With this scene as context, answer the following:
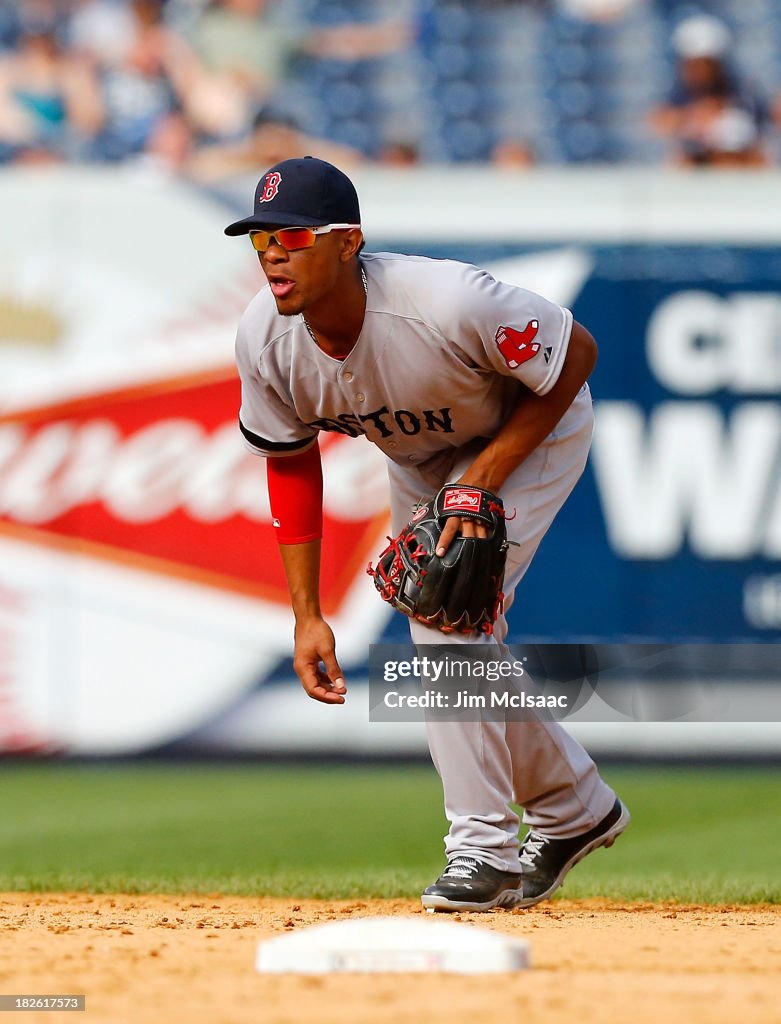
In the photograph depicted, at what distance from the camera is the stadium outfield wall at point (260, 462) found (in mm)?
8570

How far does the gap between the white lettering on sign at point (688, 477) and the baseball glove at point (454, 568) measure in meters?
4.57

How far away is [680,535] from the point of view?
855 centimetres

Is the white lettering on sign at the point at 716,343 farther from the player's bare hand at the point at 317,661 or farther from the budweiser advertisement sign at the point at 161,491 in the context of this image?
the player's bare hand at the point at 317,661

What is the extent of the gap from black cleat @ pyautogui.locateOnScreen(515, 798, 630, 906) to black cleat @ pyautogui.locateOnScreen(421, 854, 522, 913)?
335mm

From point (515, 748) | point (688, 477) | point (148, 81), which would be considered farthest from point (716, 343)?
point (515, 748)

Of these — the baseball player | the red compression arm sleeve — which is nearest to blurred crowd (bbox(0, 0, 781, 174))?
the red compression arm sleeve

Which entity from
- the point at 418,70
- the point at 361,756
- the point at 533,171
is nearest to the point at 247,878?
the point at 361,756

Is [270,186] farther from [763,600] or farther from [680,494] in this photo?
[763,600]

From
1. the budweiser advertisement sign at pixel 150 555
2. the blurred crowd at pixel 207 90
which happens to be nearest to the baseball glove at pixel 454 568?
the budweiser advertisement sign at pixel 150 555

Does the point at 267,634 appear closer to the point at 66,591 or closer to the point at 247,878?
the point at 66,591

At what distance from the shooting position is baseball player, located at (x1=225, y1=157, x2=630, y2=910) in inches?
154

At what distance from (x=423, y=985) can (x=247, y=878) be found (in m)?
2.38

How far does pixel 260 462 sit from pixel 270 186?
4.91m

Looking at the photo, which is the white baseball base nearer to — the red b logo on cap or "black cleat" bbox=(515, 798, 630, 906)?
"black cleat" bbox=(515, 798, 630, 906)
